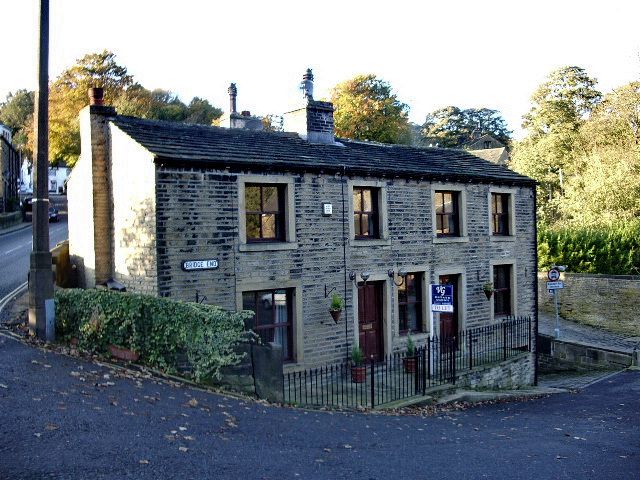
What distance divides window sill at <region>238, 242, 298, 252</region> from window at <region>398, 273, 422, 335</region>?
390 centimetres

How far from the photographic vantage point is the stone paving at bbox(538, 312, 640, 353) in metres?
23.3

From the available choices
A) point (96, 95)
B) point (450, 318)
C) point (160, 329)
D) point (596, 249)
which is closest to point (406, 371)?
point (450, 318)

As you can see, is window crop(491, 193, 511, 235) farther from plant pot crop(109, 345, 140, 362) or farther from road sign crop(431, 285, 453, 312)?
plant pot crop(109, 345, 140, 362)

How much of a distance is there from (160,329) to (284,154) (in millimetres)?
5873

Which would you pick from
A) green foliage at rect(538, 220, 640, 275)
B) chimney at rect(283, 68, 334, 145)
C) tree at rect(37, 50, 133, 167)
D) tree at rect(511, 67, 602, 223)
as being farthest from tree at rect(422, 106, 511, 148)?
chimney at rect(283, 68, 334, 145)

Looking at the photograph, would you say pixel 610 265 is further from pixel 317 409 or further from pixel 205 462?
pixel 205 462

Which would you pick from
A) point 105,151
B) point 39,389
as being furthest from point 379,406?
point 105,151

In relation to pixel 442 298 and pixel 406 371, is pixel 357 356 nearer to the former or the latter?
pixel 406 371

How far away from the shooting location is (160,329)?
1125cm

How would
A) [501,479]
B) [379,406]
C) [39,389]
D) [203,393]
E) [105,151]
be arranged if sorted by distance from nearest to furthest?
[501,479], [39,389], [203,393], [379,406], [105,151]

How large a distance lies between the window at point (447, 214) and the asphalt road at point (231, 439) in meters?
7.11

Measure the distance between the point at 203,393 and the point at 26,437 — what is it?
3.45 metres

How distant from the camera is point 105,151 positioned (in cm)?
1530

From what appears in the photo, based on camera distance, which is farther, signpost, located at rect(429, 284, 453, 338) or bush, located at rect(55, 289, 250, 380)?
signpost, located at rect(429, 284, 453, 338)
